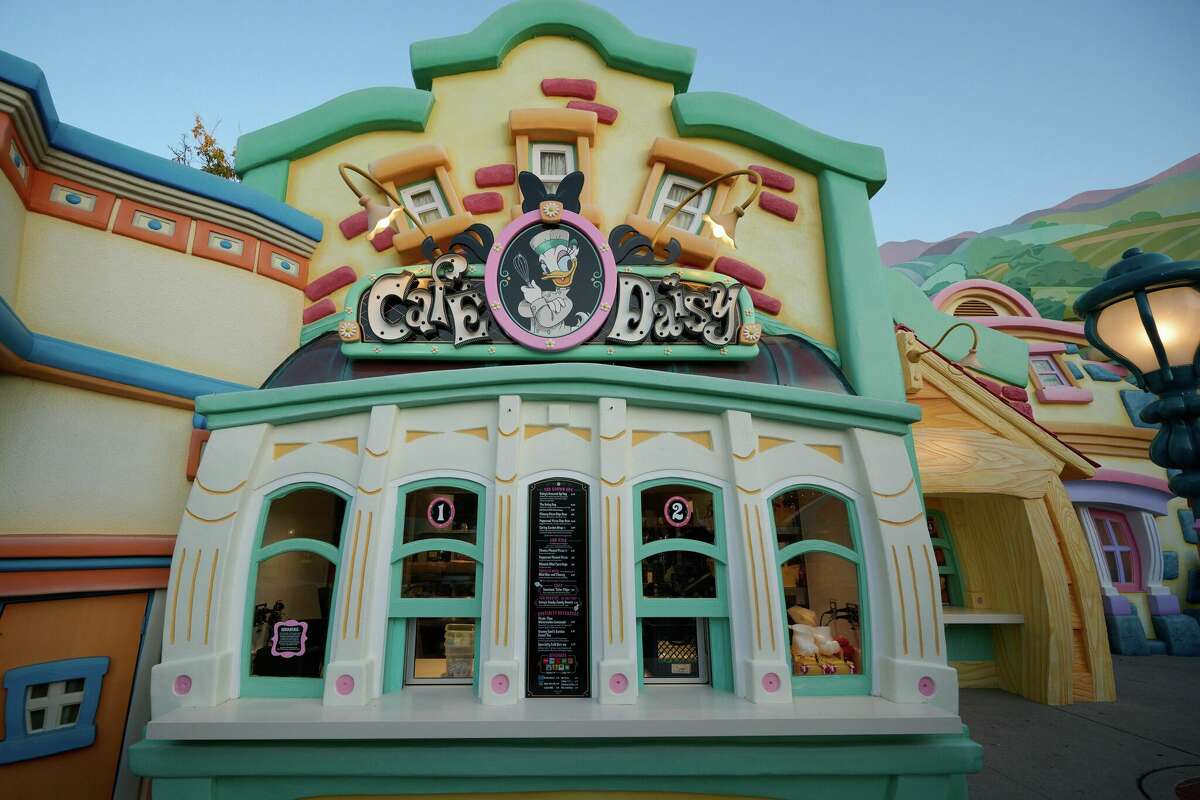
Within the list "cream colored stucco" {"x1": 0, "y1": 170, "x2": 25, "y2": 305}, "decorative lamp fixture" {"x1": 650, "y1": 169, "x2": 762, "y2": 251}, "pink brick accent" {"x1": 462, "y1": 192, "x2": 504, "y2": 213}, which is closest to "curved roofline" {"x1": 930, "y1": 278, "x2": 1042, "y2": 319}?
"decorative lamp fixture" {"x1": 650, "y1": 169, "x2": 762, "y2": 251}

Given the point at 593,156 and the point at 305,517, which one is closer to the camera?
the point at 305,517

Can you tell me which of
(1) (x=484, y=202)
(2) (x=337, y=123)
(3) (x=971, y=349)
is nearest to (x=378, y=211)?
(1) (x=484, y=202)

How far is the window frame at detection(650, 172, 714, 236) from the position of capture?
6.31 m

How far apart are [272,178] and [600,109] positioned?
3869 mm

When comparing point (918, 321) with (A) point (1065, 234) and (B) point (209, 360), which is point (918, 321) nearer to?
(B) point (209, 360)

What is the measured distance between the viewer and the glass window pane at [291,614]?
4047 mm

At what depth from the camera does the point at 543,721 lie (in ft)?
11.0

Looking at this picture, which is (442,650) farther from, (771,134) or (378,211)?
(771,134)

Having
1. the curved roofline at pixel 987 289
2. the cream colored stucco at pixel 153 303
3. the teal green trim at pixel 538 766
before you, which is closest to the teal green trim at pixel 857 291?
the teal green trim at pixel 538 766

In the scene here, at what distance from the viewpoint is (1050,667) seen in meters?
6.63

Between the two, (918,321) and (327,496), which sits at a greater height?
(918,321)

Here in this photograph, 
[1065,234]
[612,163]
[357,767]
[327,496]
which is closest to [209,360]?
[327,496]

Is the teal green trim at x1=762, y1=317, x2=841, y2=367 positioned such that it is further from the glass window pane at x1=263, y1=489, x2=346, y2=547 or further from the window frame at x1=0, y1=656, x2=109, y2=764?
the window frame at x1=0, y1=656, x2=109, y2=764

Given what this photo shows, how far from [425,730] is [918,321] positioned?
7.59 metres
